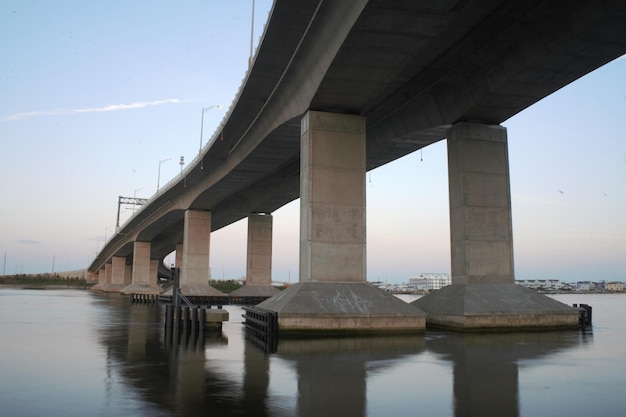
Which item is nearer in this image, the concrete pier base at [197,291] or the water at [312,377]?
the water at [312,377]

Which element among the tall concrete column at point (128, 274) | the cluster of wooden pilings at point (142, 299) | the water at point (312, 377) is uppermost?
the tall concrete column at point (128, 274)

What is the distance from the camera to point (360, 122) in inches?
1073

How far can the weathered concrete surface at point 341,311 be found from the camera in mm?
22344

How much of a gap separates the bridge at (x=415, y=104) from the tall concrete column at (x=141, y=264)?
57262 millimetres

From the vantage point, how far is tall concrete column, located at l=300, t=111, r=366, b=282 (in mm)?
25641

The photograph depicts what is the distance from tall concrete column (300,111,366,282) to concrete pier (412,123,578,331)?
4.92m

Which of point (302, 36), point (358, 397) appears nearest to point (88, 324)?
point (302, 36)

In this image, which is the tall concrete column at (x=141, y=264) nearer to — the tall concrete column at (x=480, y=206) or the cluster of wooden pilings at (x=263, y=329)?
the cluster of wooden pilings at (x=263, y=329)

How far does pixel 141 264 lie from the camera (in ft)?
290

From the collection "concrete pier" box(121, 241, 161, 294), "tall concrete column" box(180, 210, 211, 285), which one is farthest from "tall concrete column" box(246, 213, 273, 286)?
"concrete pier" box(121, 241, 161, 294)

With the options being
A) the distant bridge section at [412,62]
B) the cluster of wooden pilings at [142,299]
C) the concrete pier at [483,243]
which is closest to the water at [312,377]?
the concrete pier at [483,243]

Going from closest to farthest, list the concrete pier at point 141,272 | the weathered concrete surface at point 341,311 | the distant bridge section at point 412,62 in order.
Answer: the distant bridge section at point 412,62
the weathered concrete surface at point 341,311
the concrete pier at point 141,272

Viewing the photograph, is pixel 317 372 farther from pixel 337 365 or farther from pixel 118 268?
pixel 118 268

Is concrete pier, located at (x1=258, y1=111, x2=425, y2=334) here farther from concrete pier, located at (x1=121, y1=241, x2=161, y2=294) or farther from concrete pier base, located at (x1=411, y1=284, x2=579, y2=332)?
concrete pier, located at (x1=121, y1=241, x2=161, y2=294)
